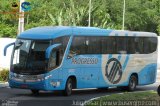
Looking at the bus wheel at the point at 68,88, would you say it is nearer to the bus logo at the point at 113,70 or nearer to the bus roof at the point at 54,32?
the bus roof at the point at 54,32

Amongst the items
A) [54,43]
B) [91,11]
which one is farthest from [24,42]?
[91,11]

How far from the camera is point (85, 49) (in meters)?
26.1

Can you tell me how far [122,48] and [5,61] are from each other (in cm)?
1836

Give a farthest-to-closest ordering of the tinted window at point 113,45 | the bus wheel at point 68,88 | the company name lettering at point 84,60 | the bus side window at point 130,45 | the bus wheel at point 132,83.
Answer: the bus wheel at point 132,83 → the bus side window at point 130,45 → the tinted window at point 113,45 → the company name lettering at point 84,60 → the bus wheel at point 68,88

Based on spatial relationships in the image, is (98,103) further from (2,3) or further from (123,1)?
(123,1)

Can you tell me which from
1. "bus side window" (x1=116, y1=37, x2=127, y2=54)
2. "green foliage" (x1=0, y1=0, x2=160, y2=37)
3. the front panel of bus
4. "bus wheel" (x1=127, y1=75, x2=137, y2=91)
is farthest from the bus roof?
"green foliage" (x1=0, y1=0, x2=160, y2=37)

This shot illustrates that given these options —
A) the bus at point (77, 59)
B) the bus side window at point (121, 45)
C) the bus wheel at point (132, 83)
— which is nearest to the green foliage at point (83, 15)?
the bus wheel at point (132, 83)

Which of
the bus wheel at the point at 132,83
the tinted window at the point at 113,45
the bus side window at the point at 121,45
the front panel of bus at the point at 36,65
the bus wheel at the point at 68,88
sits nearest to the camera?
the front panel of bus at the point at 36,65

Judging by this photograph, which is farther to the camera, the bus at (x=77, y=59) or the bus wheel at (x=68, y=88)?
the bus wheel at (x=68, y=88)

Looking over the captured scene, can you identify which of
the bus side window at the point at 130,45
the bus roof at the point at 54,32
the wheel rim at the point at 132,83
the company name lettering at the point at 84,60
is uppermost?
the bus roof at the point at 54,32

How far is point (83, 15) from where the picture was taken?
8219 centimetres

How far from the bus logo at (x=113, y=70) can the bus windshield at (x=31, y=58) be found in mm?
4761

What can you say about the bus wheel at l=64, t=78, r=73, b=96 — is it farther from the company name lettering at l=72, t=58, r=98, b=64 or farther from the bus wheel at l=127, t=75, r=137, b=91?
the bus wheel at l=127, t=75, r=137, b=91

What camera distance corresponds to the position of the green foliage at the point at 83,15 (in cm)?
8062
